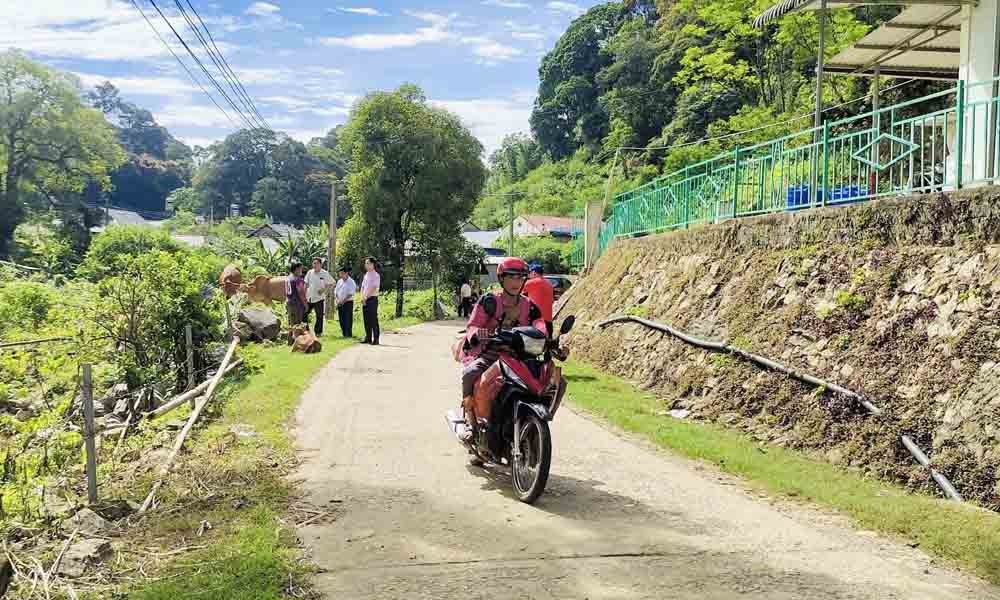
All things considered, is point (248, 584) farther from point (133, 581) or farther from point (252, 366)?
point (252, 366)

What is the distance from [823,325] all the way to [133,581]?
7.02 m

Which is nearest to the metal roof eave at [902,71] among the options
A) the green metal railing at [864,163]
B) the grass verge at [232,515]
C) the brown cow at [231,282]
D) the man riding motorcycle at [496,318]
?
the green metal railing at [864,163]

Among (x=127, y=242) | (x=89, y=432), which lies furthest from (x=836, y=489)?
(x=127, y=242)

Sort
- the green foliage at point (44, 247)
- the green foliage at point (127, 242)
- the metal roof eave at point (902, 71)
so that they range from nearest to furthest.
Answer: the metal roof eave at point (902, 71) < the green foliage at point (127, 242) < the green foliage at point (44, 247)

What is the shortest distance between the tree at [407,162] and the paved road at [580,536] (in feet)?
77.9

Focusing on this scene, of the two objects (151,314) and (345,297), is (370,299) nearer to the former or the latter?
(345,297)

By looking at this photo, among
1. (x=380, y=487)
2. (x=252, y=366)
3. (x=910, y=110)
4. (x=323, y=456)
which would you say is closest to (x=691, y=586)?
(x=380, y=487)

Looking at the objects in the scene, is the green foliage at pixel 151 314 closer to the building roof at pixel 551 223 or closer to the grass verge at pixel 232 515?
the grass verge at pixel 232 515

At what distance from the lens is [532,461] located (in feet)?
18.6

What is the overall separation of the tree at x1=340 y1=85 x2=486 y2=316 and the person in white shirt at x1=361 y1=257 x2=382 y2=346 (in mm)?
14156

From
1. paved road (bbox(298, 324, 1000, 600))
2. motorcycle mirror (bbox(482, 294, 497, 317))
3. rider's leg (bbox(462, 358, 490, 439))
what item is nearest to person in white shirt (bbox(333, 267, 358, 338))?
paved road (bbox(298, 324, 1000, 600))

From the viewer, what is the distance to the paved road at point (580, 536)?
413 centimetres

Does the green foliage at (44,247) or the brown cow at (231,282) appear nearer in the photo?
the brown cow at (231,282)

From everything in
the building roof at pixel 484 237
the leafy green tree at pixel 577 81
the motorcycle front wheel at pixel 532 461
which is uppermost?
the leafy green tree at pixel 577 81
